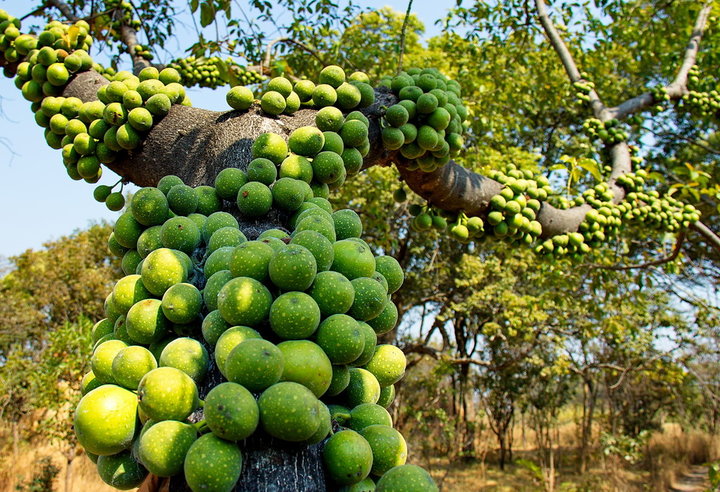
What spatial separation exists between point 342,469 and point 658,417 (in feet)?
75.3

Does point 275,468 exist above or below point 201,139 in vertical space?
below

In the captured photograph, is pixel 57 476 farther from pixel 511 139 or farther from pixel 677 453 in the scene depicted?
pixel 677 453

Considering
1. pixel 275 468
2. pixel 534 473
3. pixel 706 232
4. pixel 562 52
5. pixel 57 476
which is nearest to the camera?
pixel 275 468

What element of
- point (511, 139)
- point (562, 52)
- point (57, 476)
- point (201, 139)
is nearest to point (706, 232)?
point (562, 52)

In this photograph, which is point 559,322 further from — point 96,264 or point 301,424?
point 96,264

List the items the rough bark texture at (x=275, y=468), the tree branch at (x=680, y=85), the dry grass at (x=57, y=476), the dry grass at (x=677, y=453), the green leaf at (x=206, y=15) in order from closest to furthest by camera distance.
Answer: the rough bark texture at (x=275, y=468) < the green leaf at (x=206, y=15) < the tree branch at (x=680, y=85) < the dry grass at (x=57, y=476) < the dry grass at (x=677, y=453)

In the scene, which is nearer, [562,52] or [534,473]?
[562,52]

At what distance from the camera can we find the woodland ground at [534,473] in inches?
433

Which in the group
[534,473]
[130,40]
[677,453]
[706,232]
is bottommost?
[534,473]

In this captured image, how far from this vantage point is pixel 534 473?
1416cm

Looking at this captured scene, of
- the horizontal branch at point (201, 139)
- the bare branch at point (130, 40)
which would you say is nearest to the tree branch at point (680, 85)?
the horizontal branch at point (201, 139)

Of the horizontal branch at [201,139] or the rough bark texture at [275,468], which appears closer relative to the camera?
the rough bark texture at [275,468]

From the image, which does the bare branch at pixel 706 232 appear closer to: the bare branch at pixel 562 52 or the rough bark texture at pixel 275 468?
the bare branch at pixel 562 52

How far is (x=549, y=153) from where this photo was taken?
47.0ft
